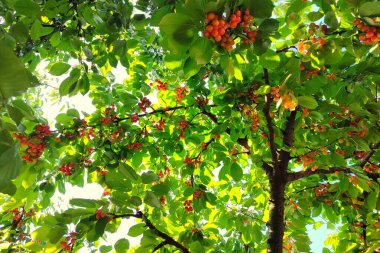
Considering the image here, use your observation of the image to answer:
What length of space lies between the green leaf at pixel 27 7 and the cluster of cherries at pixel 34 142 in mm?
983

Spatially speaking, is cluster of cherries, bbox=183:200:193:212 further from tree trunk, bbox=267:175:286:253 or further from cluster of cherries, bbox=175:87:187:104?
cluster of cherries, bbox=175:87:187:104

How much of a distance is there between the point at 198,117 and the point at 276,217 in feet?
5.32

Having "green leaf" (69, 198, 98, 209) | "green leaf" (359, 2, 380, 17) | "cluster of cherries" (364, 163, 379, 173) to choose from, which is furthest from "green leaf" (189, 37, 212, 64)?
"cluster of cherries" (364, 163, 379, 173)

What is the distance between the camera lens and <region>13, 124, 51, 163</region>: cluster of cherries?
8.12 ft

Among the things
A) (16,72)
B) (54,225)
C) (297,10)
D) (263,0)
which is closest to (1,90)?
(16,72)

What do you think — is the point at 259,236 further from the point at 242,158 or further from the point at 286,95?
the point at 286,95

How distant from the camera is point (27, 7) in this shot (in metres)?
1.99

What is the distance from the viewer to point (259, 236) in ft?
10.7

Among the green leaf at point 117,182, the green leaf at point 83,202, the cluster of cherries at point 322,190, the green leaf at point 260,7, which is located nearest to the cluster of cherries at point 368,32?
the green leaf at point 260,7

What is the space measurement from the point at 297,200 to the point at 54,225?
309 centimetres

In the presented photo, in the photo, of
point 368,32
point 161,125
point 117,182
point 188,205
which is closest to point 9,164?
point 117,182

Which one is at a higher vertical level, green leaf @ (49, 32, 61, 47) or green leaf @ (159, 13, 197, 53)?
green leaf @ (49, 32, 61, 47)

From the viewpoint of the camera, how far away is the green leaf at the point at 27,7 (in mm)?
1954

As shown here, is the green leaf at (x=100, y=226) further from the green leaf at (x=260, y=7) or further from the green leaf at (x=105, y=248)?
the green leaf at (x=260, y=7)
